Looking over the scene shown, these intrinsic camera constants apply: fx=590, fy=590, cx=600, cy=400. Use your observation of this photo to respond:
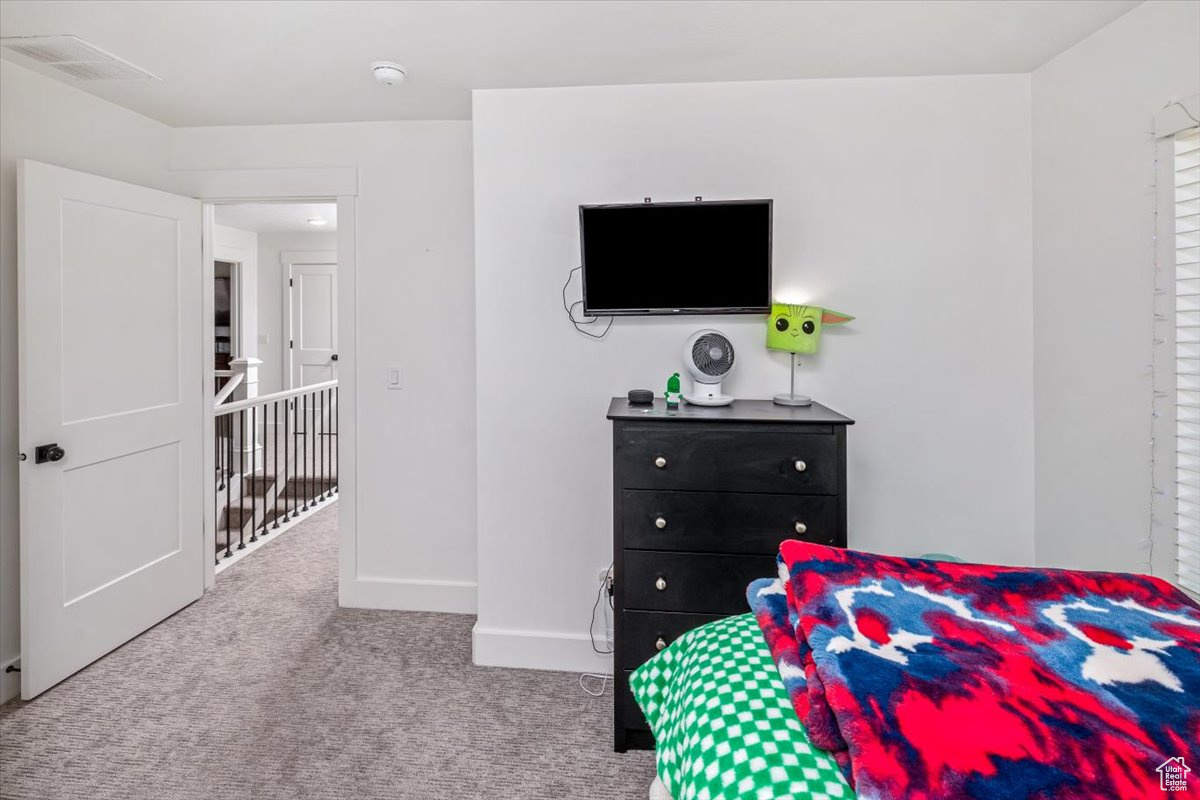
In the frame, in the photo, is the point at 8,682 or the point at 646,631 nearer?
the point at 646,631

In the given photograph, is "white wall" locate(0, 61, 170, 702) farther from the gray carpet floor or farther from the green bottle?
the green bottle

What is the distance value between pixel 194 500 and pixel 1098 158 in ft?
13.9

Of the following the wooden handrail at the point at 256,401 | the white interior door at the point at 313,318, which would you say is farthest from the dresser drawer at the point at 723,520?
the white interior door at the point at 313,318

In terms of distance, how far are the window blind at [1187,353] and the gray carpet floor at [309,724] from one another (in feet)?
5.91

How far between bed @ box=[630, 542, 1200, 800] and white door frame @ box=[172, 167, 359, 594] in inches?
97.0

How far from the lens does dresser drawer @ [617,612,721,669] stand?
202 cm

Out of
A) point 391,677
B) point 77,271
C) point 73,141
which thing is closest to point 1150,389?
point 391,677

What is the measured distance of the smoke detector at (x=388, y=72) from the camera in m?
2.28

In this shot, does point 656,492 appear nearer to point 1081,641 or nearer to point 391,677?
point 1081,641

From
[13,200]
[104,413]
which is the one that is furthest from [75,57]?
[104,413]

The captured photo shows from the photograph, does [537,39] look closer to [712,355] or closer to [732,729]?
[712,355]

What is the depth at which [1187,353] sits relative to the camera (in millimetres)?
1742

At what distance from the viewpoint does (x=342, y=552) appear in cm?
312

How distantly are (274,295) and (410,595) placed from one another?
4.57 m
